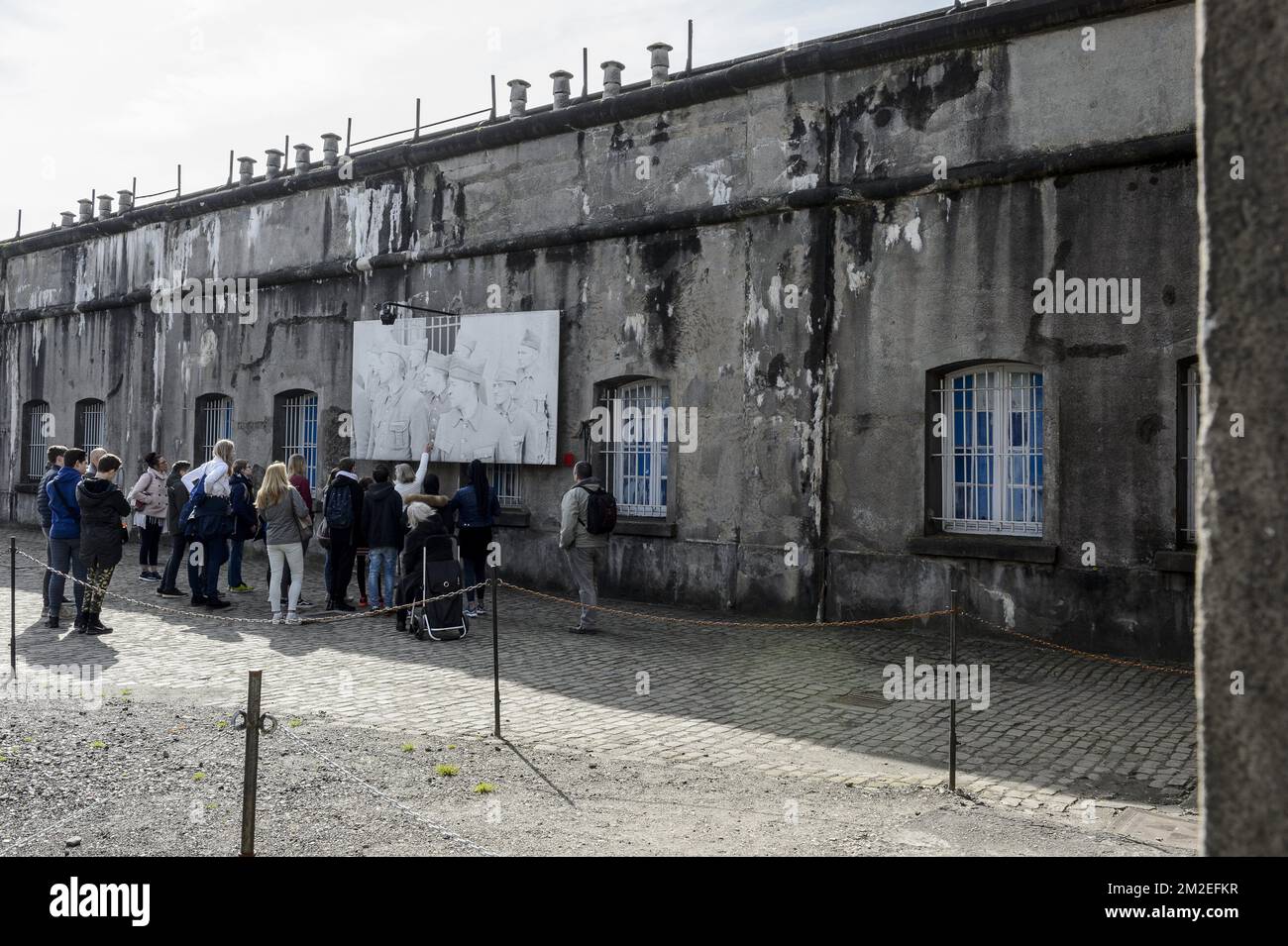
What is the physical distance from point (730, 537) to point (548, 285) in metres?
4.35

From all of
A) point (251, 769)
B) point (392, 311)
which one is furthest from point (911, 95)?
point (251, 769)

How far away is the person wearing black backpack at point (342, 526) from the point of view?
1193cm

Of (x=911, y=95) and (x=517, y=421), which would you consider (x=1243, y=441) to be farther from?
(x=517, y=421)

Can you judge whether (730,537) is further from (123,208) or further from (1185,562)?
(123,208)

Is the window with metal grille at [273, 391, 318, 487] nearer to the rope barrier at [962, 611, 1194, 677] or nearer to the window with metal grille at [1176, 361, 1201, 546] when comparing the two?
the rope barrier at [962, 611, 1194, 677]

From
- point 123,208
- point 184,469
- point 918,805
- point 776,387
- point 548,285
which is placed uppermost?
point 123,208

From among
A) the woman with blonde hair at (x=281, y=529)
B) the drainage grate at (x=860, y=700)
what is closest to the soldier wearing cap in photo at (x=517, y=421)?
the woman with blonde hair at (x=281, y=529)

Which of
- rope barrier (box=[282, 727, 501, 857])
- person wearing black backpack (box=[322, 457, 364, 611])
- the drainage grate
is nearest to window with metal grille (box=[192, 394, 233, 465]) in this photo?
person wearing black backpack (box=[322, 457, 364, 611])

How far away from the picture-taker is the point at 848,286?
1199cm

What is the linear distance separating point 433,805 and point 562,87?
467 inches

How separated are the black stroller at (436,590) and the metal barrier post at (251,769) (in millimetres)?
6313

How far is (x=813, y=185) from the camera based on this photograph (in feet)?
40.3
